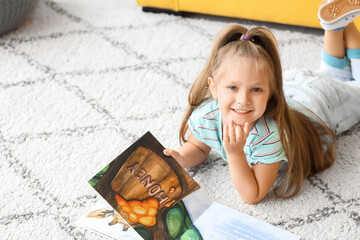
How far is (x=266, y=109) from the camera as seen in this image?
44.9 inches

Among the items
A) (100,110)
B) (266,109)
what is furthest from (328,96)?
(100,110)

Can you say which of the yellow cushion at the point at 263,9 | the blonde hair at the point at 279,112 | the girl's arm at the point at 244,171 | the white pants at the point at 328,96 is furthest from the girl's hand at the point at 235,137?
the yellow cushion at the point at 263,9

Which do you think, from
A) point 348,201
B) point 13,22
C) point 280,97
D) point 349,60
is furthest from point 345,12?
point 13,22

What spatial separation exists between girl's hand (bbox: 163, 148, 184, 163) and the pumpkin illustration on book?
0.02 meters

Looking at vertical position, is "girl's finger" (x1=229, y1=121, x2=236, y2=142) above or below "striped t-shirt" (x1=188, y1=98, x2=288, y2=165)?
above

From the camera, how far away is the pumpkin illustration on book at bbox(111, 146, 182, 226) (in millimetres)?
1059

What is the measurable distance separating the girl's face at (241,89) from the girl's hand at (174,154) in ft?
0.49

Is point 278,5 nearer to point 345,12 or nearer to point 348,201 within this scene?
point 345,12

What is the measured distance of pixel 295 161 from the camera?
1.20 m

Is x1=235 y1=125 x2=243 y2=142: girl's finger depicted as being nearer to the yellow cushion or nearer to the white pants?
the white pants

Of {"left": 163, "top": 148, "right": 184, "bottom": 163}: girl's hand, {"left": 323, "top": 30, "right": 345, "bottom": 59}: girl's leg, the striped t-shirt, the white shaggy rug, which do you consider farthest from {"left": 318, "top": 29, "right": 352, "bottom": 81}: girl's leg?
{"left": 163, "top": 148, "right": 184, "bottom": 163}: girl's hand

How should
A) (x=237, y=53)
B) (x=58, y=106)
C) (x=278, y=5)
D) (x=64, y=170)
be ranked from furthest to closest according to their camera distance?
(x=278, y=5), (x=58, y=106), (x=64, y=170), (x=237, y=53)

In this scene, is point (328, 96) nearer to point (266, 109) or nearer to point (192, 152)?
point (266, 109)

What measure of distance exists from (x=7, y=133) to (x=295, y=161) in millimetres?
786
